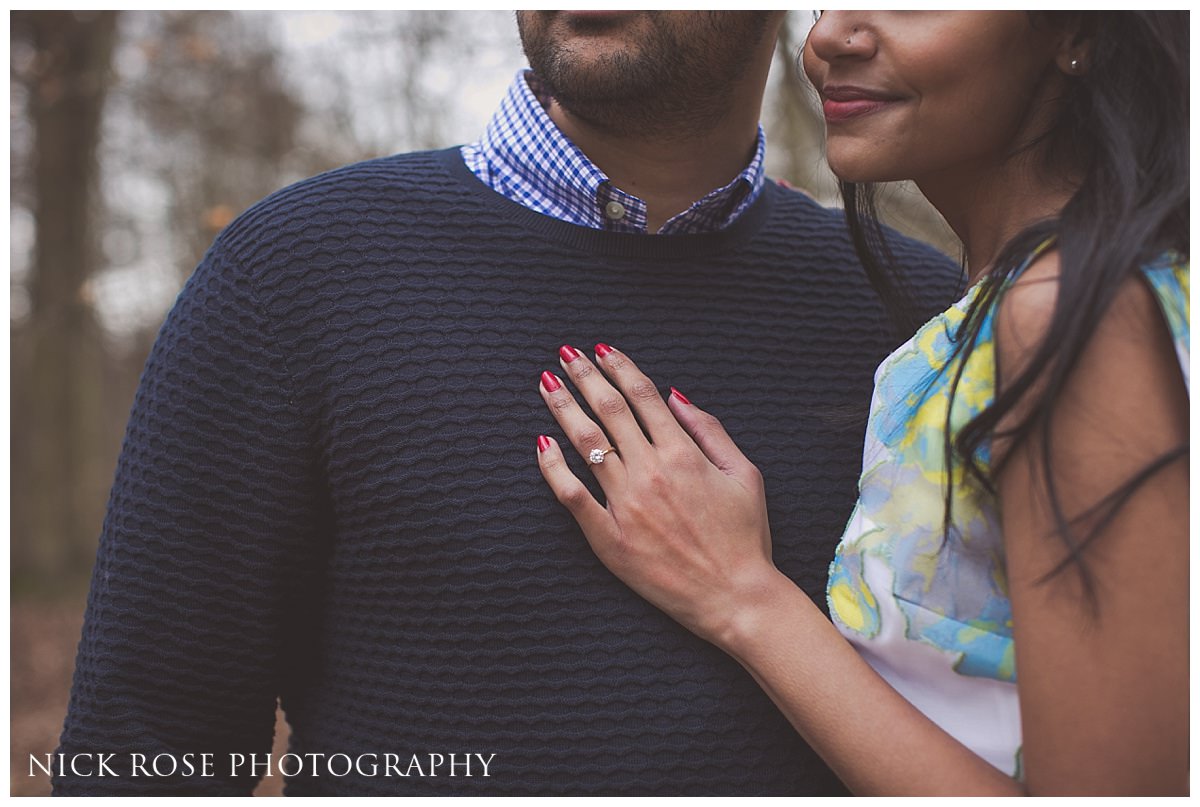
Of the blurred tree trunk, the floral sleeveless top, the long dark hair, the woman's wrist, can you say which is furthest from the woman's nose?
the blurred tree trunk

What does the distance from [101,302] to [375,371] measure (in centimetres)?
640

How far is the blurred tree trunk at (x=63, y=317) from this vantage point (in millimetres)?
7027

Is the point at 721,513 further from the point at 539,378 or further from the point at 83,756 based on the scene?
the point at 83,756

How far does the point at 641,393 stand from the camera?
1.60m

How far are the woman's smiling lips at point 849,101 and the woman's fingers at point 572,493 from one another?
61cm

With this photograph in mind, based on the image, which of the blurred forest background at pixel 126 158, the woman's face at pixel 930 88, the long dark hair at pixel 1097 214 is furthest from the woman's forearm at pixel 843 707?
the blurred forest background at pixel 126 158

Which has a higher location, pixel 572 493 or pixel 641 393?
pixel 641 393

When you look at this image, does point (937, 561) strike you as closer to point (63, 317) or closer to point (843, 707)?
point (843, 707)

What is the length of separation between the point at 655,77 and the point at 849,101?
1.21 ft

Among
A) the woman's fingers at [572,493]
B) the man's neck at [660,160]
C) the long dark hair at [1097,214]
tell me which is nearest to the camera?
the long dark hair at [1097,214]

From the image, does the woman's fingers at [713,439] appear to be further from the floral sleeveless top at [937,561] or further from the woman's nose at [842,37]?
the woman's nose at [842,37]

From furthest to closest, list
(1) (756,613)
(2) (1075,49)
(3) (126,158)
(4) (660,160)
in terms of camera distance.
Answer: (3) (126,158), (4) (660,160), (1) (756,613), (2) (1075,49)

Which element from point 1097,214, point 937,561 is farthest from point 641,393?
point 1097,214

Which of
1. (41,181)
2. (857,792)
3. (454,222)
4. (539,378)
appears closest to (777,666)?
(857,792)
